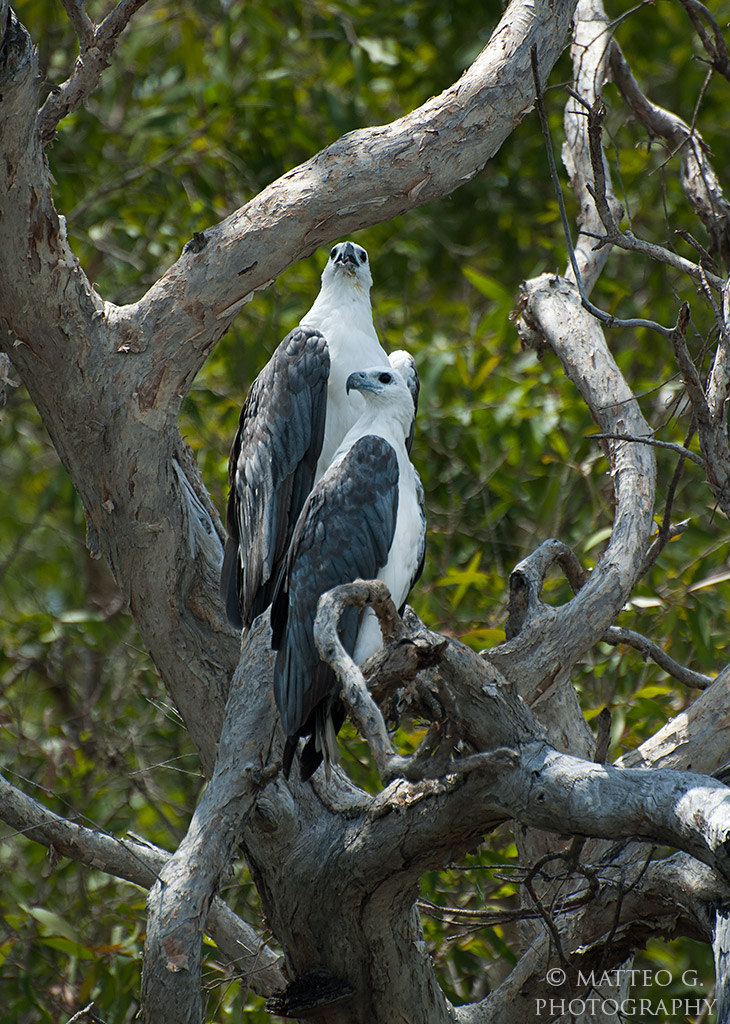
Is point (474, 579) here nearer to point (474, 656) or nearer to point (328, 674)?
point (328, 674)

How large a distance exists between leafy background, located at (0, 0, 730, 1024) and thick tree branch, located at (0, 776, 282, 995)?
1.48 ft

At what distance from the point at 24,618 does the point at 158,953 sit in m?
2.73

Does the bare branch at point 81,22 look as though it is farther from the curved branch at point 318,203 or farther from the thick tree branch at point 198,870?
the thick tree branch at point 198,870

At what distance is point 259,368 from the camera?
513 cm

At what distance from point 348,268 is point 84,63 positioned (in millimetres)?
1109

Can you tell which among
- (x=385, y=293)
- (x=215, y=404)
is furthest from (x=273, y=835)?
(x=385, y=293)

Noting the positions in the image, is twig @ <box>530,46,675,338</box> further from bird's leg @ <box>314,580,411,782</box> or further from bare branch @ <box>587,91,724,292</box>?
bird's leg @ <box>314,580,411,782</box>

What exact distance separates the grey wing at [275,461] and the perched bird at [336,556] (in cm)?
25

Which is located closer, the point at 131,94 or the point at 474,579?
the point at 474,579

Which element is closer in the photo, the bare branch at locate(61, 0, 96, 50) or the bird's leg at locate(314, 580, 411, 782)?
the bird's leg at locate(314, 580, 411, 782)

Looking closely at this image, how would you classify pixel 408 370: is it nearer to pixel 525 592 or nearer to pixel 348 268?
pixel 348 268

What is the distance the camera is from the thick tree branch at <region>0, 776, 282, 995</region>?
3006mm

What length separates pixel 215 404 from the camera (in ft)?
17.2

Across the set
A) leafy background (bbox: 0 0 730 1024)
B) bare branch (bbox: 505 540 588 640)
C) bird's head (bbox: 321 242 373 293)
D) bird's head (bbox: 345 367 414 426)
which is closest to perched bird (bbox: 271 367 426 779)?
bird's head (bbox: 345 367 414 426)
